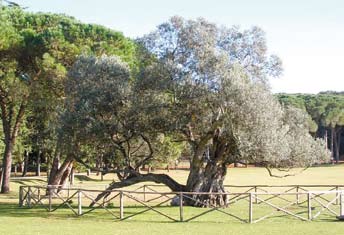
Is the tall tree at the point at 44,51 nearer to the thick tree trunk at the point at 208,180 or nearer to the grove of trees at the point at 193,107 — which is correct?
the grove of trees at the point at 193,107

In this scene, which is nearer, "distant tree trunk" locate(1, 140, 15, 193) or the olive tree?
the olive tree

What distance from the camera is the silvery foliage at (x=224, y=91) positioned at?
2523 centimetres

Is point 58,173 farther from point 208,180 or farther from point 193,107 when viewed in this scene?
point 193,107

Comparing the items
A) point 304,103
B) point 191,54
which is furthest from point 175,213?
point 304,103

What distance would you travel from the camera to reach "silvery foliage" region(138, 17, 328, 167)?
82.8ft

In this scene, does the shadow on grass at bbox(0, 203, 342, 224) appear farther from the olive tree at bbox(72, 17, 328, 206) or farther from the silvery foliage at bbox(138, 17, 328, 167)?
the silvery foliage at bbox(138, 17, 328, 167)

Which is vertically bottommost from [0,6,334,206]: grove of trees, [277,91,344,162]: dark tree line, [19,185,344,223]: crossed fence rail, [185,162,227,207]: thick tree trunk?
[19,185,344,223]: crossed fence rail

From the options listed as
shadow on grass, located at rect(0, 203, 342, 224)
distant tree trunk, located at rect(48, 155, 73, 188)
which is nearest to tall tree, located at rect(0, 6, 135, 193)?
distant tree trunk, located at rect(48, 155, 73, 188)

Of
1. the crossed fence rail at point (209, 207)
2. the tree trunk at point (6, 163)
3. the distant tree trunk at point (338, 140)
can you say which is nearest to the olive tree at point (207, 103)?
the crossed fence rail at point (209, 207)

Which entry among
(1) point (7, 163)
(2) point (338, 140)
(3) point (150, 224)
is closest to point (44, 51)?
(1) point (7, 163)

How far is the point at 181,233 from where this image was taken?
17797 millimetres

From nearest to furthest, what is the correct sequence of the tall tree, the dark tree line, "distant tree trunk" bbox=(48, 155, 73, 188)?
the tall tree
"distant tree trunk" bbox=(48, 155, 73, 188)
the dark tree line

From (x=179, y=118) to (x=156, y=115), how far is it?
1115 mm

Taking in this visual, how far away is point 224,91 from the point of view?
25.2 meters
